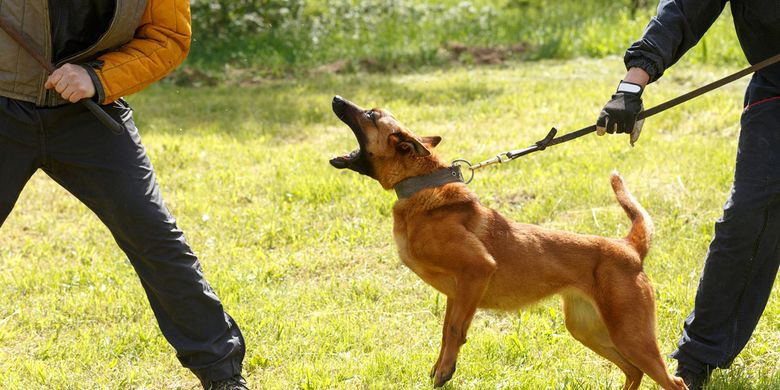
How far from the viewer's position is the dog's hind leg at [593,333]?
13.5 feet

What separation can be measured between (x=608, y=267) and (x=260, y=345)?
1.91m

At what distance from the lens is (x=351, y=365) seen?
14.4 ft

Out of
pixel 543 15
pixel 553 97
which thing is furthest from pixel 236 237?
pixel 543 15

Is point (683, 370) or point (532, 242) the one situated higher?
point (532, 242)

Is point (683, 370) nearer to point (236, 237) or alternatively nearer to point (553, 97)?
point (236, 237)

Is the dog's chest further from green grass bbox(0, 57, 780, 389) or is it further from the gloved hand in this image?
the gloved hand

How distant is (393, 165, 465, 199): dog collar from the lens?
4160 millimetres

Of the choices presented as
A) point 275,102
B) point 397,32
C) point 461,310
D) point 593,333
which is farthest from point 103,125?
point 397,32

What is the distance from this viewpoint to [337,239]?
6355 mm

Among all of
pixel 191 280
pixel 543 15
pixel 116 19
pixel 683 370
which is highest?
pixel 116 19

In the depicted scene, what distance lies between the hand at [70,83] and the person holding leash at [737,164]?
7.04ft

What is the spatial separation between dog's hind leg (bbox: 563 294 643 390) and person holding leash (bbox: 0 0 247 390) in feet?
5.52

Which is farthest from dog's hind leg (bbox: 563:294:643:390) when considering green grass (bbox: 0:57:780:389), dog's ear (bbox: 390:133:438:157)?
dog's ear (bbox: 390:133:438:157)

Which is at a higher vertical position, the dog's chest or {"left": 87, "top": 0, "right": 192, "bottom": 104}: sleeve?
{"left": 87, "top": 0, "right": 192, "bottom": 104}: sleeve
